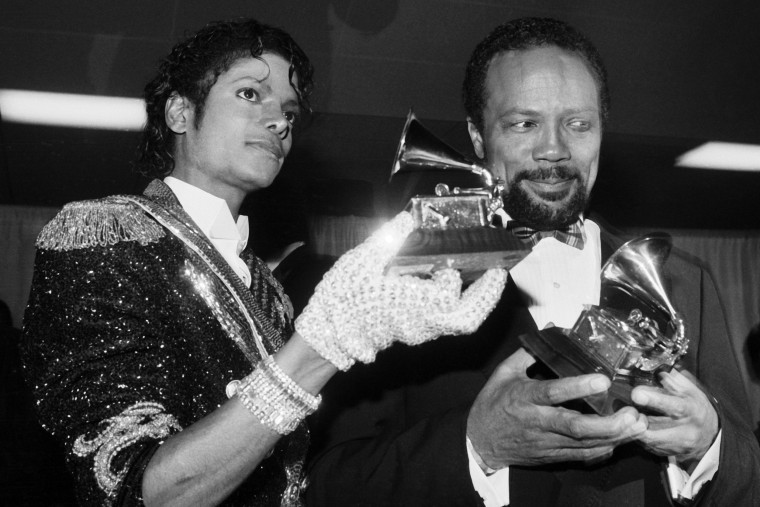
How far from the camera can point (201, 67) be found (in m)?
1.79

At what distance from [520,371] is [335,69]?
2872mm

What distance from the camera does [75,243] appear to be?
1342 mm

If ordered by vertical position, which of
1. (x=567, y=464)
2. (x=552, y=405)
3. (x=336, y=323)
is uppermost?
(x=336, y=323)

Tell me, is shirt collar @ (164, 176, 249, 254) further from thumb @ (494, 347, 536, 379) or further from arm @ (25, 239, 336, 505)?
thumb @ (494, 347, 536, 379)

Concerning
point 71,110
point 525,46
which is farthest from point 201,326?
point 71,110

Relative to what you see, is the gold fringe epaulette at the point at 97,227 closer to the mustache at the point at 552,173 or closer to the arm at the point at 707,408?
the mustache at the point at 552,173

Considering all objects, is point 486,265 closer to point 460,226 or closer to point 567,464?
point 460,226

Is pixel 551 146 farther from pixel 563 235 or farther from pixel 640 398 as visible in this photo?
pixel 640 398

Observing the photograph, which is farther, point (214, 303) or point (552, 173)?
point (552, 173)

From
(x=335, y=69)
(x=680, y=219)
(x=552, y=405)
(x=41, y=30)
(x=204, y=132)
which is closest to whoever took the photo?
(x=552, y=405)

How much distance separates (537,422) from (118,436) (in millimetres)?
735

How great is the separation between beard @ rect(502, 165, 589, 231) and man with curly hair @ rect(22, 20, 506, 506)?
0.55 metres

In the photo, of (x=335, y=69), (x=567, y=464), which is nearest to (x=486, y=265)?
(x=567, y=464)

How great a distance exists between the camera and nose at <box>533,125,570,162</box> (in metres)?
1.73
